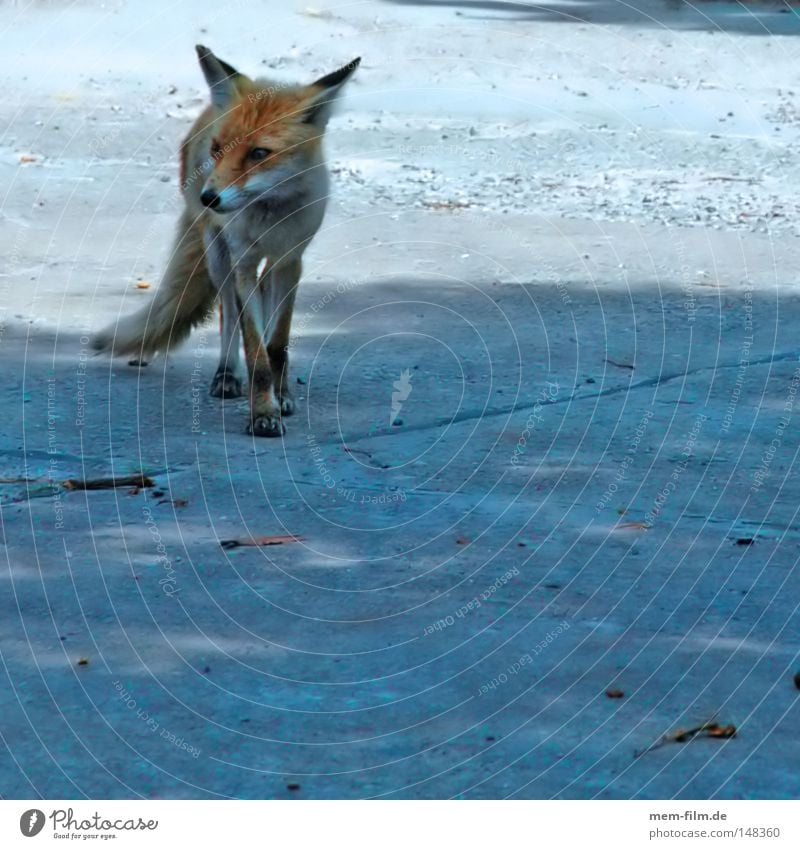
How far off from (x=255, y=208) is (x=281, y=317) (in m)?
0.52

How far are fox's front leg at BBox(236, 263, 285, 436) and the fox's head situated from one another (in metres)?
0.40

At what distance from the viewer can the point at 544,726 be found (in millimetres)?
3846

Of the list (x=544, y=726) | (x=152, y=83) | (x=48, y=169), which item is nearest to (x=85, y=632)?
(x=544, y=726)

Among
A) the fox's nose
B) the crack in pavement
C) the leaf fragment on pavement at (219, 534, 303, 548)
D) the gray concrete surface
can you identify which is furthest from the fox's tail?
the leaf fragment on pavement at (219, 534, 303, 548)

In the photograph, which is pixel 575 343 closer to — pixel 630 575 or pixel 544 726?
pixel 630 575

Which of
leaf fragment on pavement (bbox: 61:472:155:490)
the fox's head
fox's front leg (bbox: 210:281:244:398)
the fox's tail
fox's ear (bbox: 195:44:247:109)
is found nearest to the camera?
leaf fragment on pavement (bbox: 61:472:155:490)

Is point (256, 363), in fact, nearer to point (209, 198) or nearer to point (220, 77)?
point (209, 198)

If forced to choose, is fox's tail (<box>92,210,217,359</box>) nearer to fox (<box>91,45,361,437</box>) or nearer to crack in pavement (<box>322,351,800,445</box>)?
fox (<box>91,45,361,437</box>)

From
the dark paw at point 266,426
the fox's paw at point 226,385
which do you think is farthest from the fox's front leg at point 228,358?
the dark paw at point 266,426

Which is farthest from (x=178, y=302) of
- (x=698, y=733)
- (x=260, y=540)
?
(x=698, y=733)

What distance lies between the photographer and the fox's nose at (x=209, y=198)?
5750mm

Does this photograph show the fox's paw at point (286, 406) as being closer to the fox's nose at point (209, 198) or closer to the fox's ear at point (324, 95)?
the fox's nose at point (209, 198)

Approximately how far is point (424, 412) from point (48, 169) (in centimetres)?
570

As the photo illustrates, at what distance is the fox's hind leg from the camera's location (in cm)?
643
